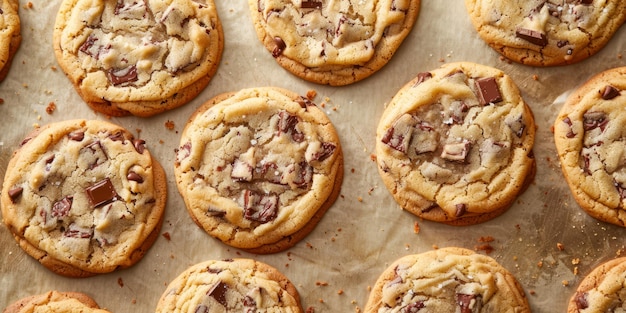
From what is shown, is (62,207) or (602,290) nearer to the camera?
(602,290)

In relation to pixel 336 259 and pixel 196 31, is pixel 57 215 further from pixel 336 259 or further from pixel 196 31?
pixel 336 259

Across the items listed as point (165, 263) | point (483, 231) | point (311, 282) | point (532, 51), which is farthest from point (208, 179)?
point (532, 51)

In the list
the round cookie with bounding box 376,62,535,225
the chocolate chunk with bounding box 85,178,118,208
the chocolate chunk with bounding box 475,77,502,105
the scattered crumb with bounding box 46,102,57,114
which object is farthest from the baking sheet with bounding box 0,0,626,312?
the chocolate chunk with bounding box 85,178,118,208

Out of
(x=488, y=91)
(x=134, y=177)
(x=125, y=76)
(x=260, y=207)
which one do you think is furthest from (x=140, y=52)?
(x=488, y=91)

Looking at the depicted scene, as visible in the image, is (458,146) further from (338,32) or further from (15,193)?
(15,193)

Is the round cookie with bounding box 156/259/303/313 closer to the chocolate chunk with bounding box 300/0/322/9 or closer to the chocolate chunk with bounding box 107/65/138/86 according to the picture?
the chocolate chunk with bounding box 107/65/138/86
